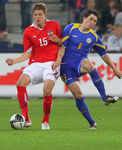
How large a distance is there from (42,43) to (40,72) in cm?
51

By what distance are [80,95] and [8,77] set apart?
7677 mm

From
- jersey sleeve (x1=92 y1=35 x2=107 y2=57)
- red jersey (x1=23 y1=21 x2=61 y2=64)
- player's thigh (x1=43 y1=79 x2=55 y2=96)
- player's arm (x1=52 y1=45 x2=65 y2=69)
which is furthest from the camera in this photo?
jersey sleeve (x1=92 y1=35 x2=107 y2=57)

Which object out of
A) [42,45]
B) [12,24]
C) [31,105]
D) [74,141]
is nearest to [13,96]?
[31,105]

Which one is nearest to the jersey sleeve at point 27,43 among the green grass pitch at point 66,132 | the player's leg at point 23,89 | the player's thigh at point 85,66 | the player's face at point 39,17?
the player's face at point 39,17

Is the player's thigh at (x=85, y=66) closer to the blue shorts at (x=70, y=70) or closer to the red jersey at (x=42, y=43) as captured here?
the blue shorts at (x=70, y=70)

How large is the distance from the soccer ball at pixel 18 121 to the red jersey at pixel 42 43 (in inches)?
38.8

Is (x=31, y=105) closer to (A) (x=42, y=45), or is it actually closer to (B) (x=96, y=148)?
(A) (x=42, y=45)

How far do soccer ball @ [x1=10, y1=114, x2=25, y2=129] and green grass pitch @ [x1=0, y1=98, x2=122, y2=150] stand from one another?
0.09 meters

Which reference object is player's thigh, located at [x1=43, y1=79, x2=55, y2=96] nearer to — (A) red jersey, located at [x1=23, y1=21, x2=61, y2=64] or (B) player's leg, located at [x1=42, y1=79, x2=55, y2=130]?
(B) player's leg, located at [x1=42, y1=79, x2=55, y2=130]

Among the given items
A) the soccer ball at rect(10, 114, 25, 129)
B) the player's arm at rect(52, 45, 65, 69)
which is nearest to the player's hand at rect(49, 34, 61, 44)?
the player's arm at rect(52, 45, 65, 69)

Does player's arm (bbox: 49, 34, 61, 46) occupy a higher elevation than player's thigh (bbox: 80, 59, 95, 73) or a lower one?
higher

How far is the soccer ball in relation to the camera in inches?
380

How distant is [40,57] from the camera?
9.86 m

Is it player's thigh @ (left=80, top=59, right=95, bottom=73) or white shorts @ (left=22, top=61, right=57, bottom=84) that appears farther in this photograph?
player's thigh @ (left=80, top=59, right=95, bottom=73)
